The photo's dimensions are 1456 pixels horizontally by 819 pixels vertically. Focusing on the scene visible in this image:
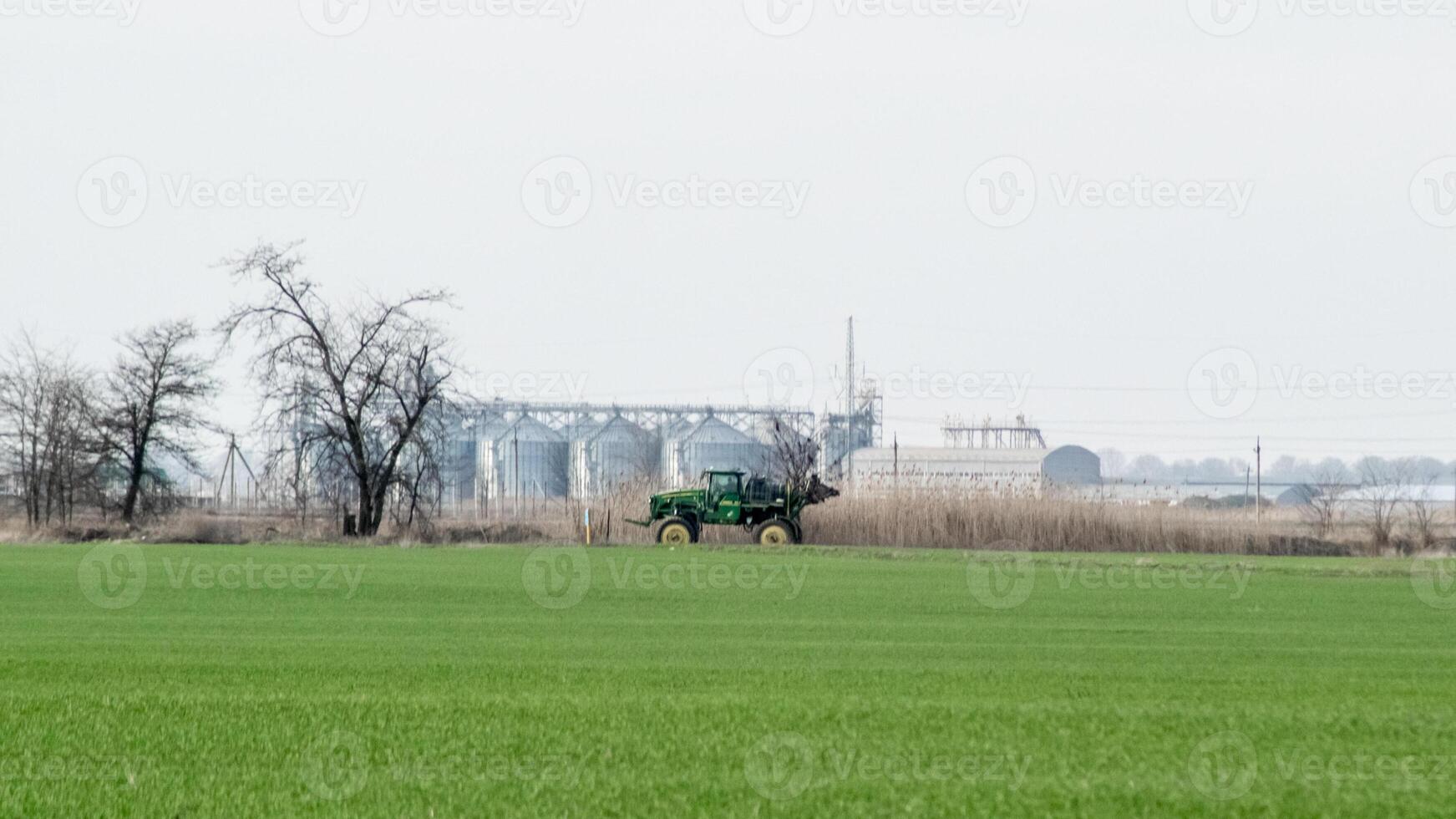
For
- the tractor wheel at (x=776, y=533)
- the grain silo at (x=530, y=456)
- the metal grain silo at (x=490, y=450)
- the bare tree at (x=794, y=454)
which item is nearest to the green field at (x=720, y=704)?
the tractor wheel at (x=776, y=533)

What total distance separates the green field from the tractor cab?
21.2 metres

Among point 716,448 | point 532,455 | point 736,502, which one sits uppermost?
point 716,448

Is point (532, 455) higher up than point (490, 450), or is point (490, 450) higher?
point (490, 450)

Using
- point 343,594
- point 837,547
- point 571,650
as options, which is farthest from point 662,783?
point 837,547

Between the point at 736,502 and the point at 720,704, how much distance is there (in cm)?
3507

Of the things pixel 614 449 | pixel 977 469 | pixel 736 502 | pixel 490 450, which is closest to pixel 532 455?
pixel 490 450

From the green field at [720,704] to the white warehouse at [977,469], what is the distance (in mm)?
24766

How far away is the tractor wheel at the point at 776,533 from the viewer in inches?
1829

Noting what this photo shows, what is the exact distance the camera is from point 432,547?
46.4 meters

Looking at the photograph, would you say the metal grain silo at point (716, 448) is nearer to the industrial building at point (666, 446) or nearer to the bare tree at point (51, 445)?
the industrial building at point (666, 446)

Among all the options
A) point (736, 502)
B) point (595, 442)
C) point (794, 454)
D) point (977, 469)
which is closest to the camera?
point (736, 502)

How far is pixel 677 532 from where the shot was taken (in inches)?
1834

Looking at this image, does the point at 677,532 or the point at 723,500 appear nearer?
the point at 677,532

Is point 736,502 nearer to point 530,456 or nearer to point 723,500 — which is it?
point 723,500
